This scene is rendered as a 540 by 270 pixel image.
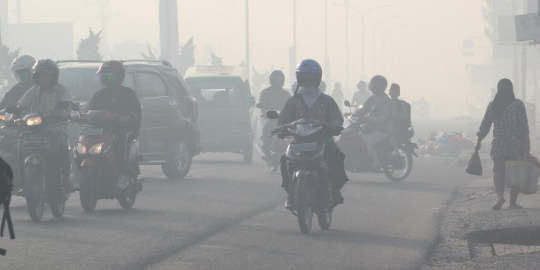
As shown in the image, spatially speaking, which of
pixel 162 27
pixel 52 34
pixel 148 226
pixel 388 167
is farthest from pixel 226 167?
pixel 52 34

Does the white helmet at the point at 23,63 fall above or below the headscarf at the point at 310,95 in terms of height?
above

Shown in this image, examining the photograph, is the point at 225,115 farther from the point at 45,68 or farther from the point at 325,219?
the point at 325,219

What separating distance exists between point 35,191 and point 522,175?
18.3ft

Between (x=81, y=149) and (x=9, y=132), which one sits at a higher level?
(x=9, y=132)

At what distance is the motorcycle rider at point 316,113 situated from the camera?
42.3 feet

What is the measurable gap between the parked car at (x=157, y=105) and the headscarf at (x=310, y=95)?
6.86 meters

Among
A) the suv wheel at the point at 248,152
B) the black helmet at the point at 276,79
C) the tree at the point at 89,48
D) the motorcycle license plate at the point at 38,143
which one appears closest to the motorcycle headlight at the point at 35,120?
the motorcycle license plate at the point at 38,143

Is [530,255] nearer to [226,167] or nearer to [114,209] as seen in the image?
[114,209]

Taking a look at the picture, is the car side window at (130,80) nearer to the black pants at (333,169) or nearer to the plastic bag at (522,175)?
the plastic bag at (522,175)

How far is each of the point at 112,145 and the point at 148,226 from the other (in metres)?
1.93

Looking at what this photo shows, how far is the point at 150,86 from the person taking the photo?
20219mm

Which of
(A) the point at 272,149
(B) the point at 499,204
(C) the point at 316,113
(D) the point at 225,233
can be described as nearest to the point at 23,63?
(C) the point at 316,113

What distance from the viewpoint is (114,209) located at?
14930 millimetres

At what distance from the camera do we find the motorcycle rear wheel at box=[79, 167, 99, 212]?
1413 cm
